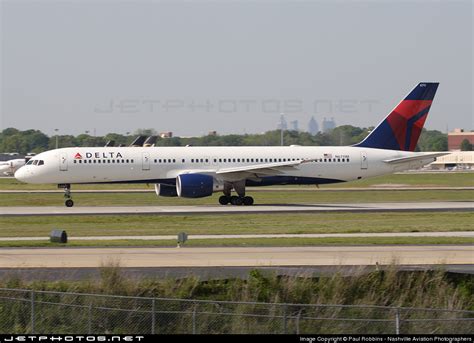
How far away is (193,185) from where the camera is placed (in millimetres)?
55500

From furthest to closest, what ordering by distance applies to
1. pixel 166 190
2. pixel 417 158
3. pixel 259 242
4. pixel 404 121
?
1. pixel 404 121
2. pixel 417 158
3. pixel 166 190
4. pixel 259 242

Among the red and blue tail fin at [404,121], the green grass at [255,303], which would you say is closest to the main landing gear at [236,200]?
the red and blue tail fin at [404,121]

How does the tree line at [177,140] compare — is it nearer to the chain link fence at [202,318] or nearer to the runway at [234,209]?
the runway at [234,209]

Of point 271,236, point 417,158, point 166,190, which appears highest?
point 417,158

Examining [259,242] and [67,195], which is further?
[67,195]

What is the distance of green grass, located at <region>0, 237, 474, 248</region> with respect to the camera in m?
34.6

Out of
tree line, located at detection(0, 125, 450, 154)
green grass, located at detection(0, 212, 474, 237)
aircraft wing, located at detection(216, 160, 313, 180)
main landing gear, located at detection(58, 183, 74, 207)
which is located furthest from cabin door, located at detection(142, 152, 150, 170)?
tree line, located at detection(0, 125, 450, 154)

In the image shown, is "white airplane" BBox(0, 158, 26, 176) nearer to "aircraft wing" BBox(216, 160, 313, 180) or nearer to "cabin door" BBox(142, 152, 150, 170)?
"cabin door" BBox(142, 152, 150, 170)

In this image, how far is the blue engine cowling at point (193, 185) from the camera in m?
55.5

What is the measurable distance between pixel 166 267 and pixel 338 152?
1313 inches

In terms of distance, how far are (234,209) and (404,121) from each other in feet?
49.5

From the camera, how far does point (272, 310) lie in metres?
19.5

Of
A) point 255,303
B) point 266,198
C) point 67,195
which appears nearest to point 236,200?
point 266,198

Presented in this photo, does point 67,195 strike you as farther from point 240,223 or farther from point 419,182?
point 419,182
